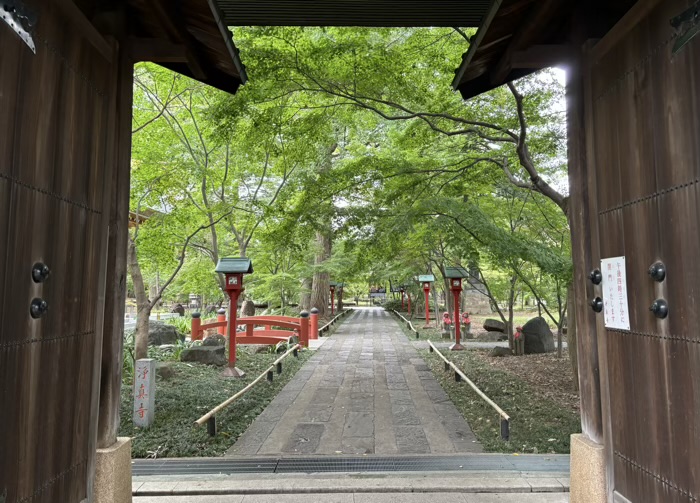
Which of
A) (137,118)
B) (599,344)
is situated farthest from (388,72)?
(137,118)

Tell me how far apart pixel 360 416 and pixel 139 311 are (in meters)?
4.95

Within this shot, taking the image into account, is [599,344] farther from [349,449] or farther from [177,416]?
[177,416]

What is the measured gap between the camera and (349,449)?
502 cm

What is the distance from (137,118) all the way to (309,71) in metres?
5.13

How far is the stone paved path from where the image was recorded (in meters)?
5.12

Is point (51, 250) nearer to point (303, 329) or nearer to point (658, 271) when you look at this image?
point (658, 271)

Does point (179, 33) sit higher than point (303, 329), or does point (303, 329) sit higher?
point (179, 33)

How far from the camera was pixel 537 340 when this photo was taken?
480 inches

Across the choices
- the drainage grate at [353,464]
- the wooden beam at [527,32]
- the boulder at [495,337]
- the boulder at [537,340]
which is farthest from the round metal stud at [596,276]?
the boulder at [495,337]

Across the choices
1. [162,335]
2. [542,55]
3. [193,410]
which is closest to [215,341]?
[162,335]

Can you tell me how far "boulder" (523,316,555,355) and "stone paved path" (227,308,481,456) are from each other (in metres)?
3.53

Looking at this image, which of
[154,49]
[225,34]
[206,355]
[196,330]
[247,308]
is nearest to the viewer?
[225,34]

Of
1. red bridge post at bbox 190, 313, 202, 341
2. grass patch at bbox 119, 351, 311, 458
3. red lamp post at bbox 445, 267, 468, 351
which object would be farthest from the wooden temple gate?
red bridge post at bbox 190, 313, 202, 341

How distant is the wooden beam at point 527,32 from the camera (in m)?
3.19
